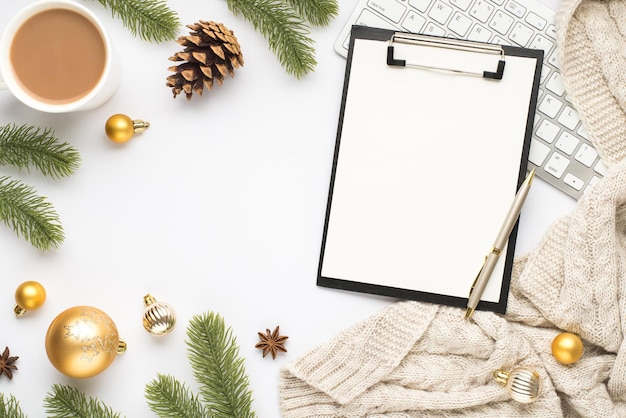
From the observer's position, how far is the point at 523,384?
2.42ft

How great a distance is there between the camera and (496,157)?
776 mm

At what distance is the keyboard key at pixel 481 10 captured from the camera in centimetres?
79

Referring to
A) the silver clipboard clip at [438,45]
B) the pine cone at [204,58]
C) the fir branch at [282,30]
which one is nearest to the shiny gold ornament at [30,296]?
the pine cone at [204,58]

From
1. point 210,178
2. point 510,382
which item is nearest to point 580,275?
point 510,382

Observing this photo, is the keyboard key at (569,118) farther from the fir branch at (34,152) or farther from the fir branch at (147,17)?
the fir branch at (34,152)

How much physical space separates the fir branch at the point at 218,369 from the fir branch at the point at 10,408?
23cm

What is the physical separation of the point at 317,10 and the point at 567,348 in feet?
1.74

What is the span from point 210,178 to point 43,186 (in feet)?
0.74

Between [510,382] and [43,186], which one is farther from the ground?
[43,186]

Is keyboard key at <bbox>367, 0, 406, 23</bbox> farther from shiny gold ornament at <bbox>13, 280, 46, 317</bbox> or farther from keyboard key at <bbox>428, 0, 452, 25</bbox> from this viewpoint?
shiny gold ornament at <bbox>13, 280, 46, 317</bbox>

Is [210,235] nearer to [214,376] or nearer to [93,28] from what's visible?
[214,376]

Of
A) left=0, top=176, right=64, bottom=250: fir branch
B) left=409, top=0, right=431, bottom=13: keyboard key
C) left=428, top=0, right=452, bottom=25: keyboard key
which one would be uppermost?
left=409, top=0, right=431, bottom=13: keyboard key

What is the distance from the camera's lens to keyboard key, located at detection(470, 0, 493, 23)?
2.60ft

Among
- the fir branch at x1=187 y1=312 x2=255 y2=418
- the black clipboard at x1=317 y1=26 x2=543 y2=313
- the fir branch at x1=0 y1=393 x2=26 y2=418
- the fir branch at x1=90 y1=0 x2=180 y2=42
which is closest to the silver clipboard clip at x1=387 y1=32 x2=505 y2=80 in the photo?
the black clipboard at x1=317 y1=26 x2=543 y2=313
